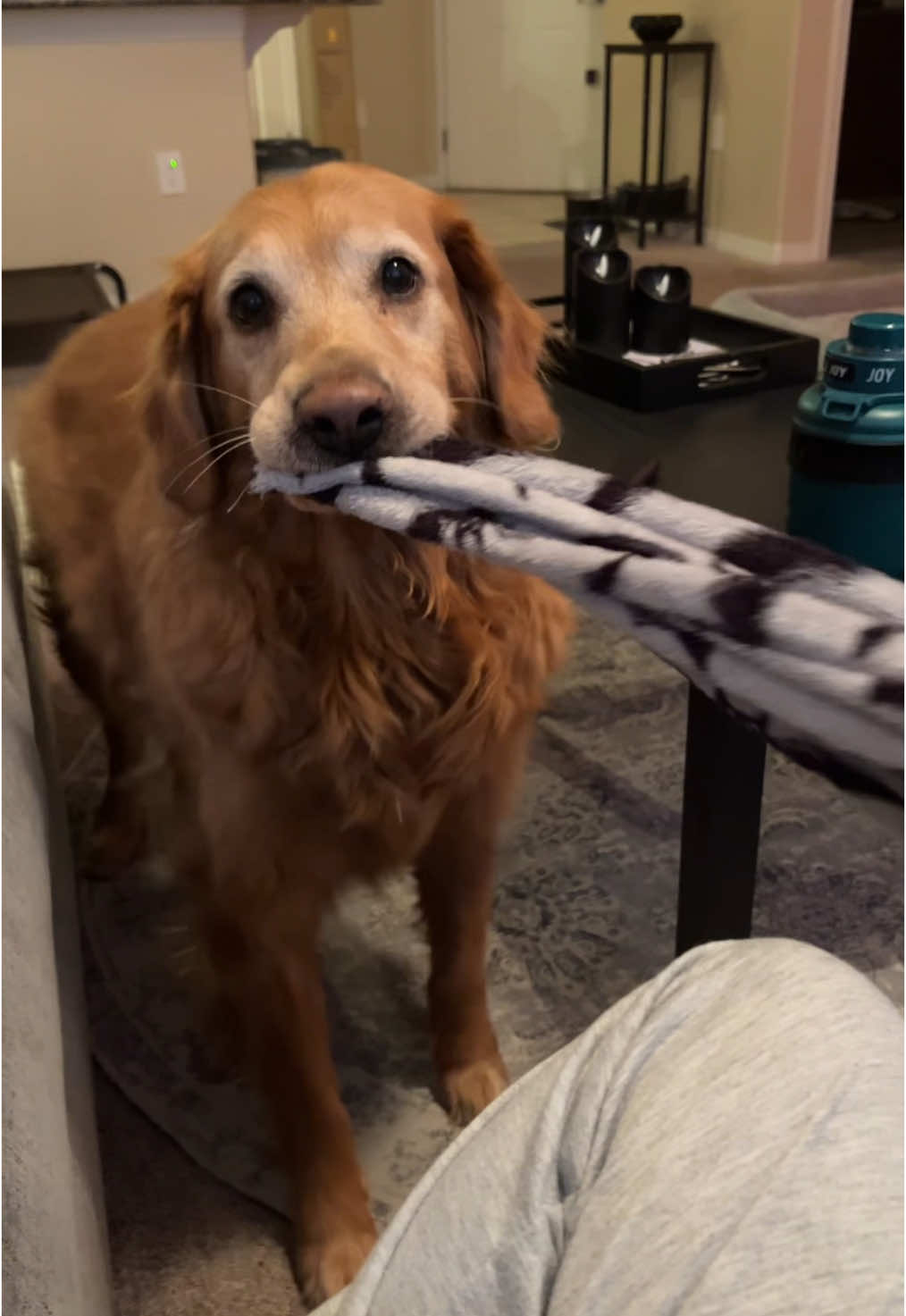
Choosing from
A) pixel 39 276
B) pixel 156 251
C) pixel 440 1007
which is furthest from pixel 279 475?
pixel 156 251

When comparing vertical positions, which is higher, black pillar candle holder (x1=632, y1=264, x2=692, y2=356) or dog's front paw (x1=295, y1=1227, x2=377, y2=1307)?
black pillar candle holder (x1=632, y1=264, x2=692, y2=356)

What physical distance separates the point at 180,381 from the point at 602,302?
3.07 ft

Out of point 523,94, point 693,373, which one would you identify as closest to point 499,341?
point 693,373

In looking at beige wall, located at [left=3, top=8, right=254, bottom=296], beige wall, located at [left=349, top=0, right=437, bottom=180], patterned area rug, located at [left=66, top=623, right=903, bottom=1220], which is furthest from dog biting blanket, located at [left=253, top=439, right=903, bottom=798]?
beige wall, located at [left=349, top=0, right=437, bottom=180]

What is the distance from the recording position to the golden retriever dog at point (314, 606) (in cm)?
93

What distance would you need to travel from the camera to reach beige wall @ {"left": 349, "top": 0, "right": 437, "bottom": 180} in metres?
6.32

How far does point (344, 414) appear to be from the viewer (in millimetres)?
798

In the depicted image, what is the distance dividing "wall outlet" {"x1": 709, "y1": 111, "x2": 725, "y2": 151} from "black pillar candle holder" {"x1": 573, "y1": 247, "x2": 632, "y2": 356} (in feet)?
11.7

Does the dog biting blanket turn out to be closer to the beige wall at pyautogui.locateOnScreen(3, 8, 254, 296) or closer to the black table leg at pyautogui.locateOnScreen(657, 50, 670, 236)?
the beige wall at pyautogui.locateOnScreen(3, 8, 254, 296)

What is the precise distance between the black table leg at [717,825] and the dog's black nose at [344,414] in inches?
16.3

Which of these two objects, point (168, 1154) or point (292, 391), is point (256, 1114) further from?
point (292, 391)

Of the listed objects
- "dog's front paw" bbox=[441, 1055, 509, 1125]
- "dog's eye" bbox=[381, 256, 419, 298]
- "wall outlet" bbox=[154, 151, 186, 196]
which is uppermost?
"wall outlet" bbox=[154, 151, 186, 196]

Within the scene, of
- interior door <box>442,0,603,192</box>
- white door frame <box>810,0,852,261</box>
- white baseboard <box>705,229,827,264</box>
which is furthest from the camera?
interior door <box>442,0,603,192</box>

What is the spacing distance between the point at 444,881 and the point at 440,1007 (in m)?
0.16
